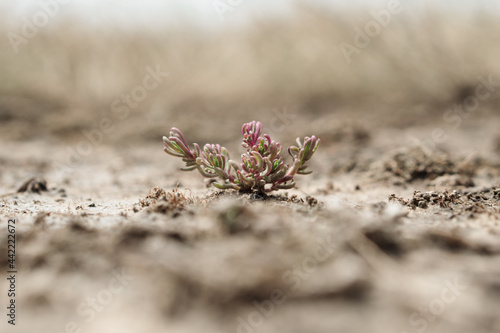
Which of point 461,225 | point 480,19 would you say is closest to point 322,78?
point 480,19

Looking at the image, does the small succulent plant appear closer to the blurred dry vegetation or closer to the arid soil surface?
the arid soil surface

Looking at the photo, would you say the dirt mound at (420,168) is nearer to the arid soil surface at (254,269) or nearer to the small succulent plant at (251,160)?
the arid soil surface at (254,269)

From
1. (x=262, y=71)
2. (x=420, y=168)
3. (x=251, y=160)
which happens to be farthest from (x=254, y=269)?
(x=262, y=71)

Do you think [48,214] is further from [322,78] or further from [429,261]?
[322,78]

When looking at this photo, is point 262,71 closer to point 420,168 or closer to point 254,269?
point 420,168

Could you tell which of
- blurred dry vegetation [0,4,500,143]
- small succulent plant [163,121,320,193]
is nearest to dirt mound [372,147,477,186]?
small succulent plant [163,121,320,193]

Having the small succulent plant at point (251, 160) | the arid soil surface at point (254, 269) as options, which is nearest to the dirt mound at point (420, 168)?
the arid soil surface at point (254, 269)
